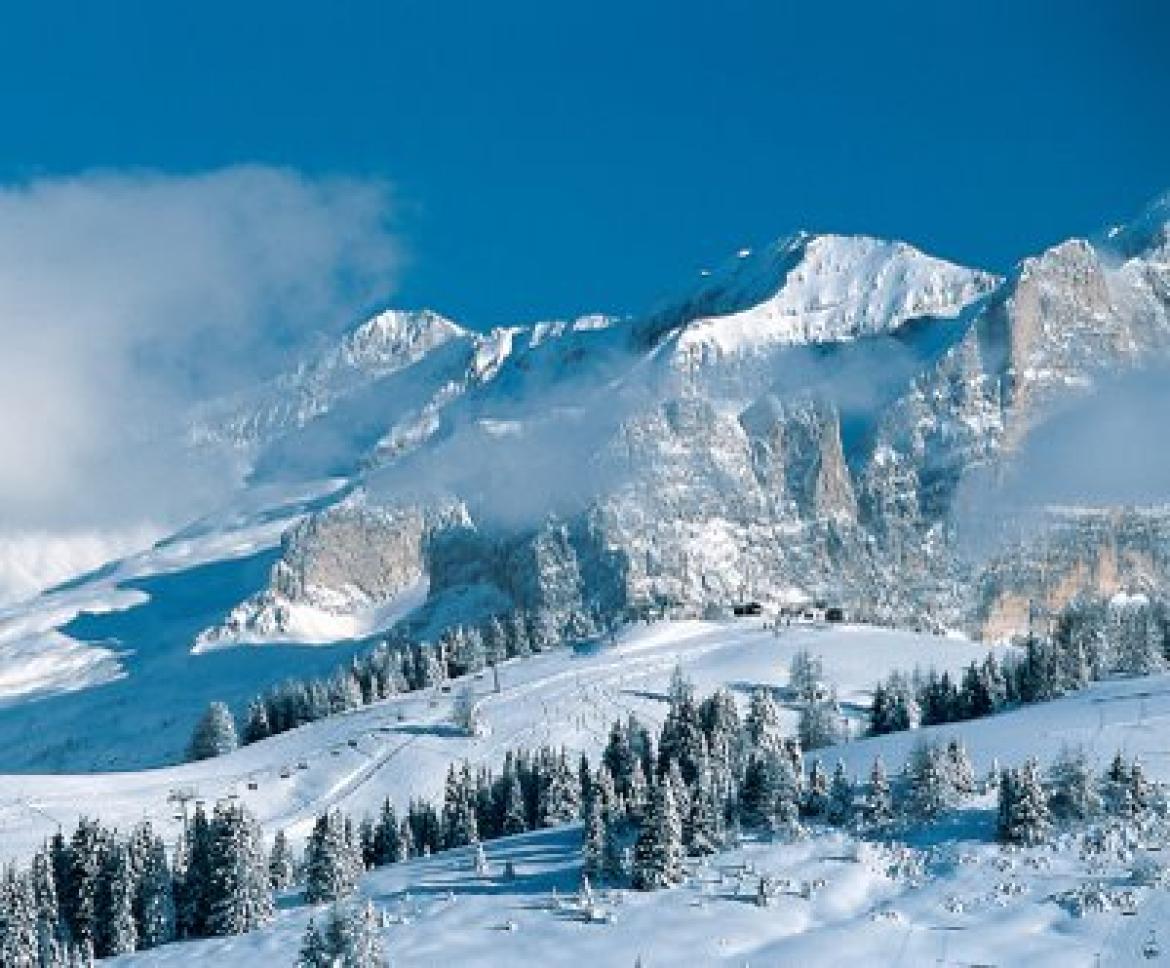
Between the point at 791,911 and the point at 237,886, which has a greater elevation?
the point at 237,886

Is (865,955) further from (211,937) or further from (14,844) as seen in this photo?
(14,844)

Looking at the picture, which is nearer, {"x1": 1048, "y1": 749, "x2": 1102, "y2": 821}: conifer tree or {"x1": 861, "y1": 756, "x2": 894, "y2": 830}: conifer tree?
{"x1": 1048, "y1": 749, "x2": 1102, "y2": 821}: conifer tree

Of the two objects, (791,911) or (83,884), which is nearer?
(791,911)

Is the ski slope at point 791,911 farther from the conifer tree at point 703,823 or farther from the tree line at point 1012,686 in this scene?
the tree line at point 1012,686

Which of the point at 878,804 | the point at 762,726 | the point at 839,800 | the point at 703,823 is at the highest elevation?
the point at 762,726

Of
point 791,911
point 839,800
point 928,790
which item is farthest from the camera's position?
point 839,800

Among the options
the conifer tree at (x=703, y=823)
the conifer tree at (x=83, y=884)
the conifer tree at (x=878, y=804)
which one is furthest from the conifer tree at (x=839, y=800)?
the conifer tree at (x=83, y=884)

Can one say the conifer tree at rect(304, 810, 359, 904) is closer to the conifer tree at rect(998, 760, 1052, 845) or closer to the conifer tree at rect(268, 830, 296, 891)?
the conifer tree at rect(268, 830, 296, 891)

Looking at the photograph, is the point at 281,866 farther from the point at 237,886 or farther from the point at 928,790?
the point at 928,790

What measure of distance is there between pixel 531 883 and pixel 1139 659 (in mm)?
99274

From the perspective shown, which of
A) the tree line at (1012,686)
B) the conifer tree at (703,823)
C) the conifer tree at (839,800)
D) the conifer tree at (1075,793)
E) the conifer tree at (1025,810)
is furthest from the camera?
the tree line at (1012,686)

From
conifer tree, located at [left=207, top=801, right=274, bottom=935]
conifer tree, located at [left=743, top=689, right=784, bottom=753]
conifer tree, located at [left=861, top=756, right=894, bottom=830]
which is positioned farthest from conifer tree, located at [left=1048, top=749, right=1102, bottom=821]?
conifer tree, located at [left=207, top=801, right=274, bottom=935]

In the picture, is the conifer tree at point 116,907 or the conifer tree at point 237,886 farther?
the conifer tree at point 116,907

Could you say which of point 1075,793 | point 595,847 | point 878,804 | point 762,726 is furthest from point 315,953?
point 762,726
